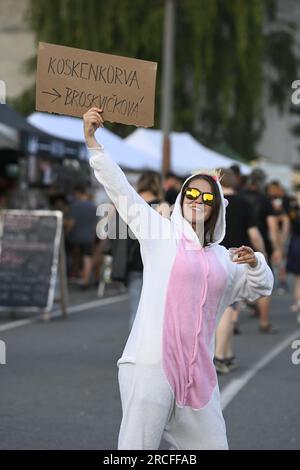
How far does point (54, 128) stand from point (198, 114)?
53.9 feet

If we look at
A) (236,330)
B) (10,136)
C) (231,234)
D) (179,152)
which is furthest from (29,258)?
(179,152)

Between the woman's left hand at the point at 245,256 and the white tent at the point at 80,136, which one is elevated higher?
the white tent at the point at 80,136

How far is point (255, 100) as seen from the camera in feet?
121

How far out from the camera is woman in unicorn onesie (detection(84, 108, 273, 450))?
5.16 metres

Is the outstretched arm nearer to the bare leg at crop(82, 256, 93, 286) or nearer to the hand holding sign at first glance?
the hand holding sign

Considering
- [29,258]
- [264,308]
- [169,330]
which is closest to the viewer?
[169,330]

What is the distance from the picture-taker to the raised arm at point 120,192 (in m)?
5.21

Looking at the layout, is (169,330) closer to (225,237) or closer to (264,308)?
(225,237)

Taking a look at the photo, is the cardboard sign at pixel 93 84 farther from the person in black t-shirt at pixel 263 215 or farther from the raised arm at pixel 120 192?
the person in black t-shirt at pixel 263 215

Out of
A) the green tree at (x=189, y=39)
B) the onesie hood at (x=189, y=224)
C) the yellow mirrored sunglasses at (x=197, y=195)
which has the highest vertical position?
the green tree at (x=189, y=39)

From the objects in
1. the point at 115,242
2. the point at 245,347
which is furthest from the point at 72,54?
the point at 245,347

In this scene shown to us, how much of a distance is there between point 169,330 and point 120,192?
0.59 m

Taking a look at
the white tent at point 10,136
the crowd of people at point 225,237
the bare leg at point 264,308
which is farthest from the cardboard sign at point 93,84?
the white tent at point 10,136

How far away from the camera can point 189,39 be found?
3694 cm
